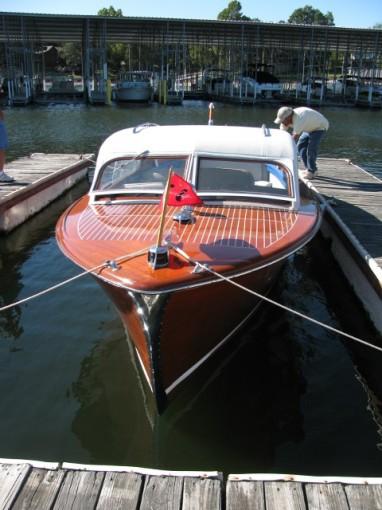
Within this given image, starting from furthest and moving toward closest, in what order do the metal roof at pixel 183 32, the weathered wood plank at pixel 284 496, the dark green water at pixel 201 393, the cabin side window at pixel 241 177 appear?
the metal roof at pixel 183 32, the cabin side window at pixel 241 177, the dark green water at pixel 201 393, the weathered wood plank at pixel 284 496

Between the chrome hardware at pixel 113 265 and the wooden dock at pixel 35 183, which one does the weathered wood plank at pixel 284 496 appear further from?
the wooden dock at pixel 35 183

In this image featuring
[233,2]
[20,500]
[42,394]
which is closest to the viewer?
[20,500]

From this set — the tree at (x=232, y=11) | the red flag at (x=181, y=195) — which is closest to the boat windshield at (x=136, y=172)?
the red flag at (x=181, y=195)

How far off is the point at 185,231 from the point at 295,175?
2160mm

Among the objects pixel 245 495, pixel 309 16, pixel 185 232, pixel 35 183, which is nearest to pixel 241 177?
pixel 185 232

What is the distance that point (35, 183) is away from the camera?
1138cm

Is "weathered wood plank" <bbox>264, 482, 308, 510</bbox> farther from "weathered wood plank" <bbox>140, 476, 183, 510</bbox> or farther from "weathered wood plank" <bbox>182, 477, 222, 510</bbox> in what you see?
"weathered wood plank" <bbox>140, 476, 183, 510</bbox>

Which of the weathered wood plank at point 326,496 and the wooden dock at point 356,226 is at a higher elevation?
the wooden dock at point 356,226

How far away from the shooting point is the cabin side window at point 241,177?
620 centimetres

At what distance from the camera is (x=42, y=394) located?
5.13 m

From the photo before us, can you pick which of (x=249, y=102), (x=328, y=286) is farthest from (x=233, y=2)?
(x=328, y=286)

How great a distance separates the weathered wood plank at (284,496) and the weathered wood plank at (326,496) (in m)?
0.05

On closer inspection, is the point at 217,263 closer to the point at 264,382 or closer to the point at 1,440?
the point at 264,382

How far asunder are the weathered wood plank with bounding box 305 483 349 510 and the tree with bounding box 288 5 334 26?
12188cm
